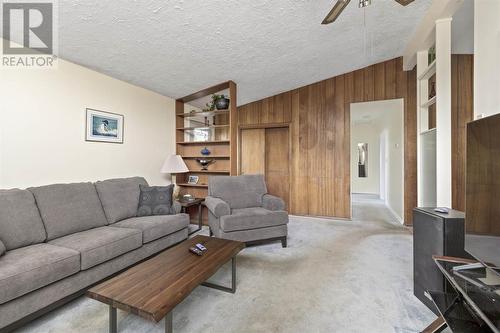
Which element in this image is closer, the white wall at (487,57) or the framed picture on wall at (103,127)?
the white wall at (487,57)

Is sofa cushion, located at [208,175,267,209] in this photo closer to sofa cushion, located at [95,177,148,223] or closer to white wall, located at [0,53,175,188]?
sofa cushion, located at [95,177,148,223]

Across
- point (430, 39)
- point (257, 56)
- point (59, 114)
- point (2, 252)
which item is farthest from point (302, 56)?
point (2, 252)

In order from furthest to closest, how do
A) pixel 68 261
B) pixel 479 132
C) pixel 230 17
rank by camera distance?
1. pixel 230 17
2. pixel 68 261
3. pixel 479 132

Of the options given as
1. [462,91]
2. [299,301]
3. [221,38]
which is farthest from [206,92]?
[462,91]

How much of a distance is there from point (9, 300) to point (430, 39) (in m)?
4.96

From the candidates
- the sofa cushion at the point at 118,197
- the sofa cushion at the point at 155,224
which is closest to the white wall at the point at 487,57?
the sofa cushion at the point at 155,224

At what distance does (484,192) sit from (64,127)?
3666 mm

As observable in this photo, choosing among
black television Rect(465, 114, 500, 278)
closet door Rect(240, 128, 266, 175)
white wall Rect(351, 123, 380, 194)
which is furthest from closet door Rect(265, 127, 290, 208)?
white wall Rect(351, 123, 380, 194)

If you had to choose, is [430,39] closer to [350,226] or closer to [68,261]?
[350,226]

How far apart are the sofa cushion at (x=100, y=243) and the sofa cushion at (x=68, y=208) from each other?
0.10 m

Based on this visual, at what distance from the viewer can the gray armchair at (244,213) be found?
2705mm

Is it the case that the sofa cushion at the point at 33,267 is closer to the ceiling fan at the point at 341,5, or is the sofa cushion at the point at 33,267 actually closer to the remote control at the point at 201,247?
the remote control at the point at 201,247

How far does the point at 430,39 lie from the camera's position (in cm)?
307

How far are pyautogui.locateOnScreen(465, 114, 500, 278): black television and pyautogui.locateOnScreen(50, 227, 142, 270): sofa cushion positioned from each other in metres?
2.53
